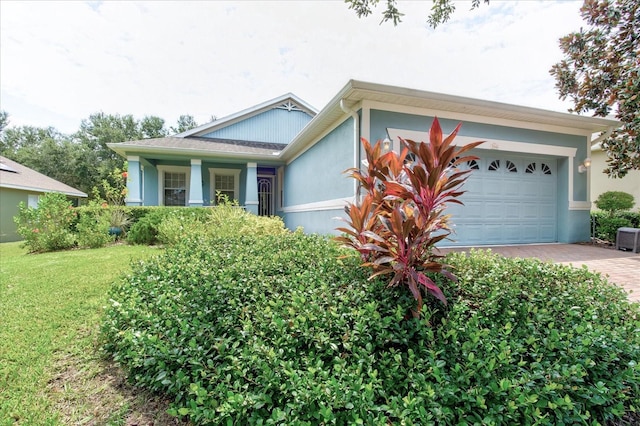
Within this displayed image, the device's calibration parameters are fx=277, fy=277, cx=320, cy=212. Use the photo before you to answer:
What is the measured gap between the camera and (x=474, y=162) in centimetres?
691

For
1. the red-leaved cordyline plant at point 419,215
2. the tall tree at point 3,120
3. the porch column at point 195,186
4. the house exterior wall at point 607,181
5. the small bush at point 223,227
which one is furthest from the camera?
the tall tree at point 3,120

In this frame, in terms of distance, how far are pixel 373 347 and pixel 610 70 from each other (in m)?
7.76

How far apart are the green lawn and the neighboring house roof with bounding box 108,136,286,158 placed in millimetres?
6439

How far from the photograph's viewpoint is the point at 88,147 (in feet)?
85.7

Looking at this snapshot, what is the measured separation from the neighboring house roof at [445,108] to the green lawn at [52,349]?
525cm

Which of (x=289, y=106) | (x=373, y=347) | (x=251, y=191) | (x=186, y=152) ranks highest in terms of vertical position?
(x=289, y=106)

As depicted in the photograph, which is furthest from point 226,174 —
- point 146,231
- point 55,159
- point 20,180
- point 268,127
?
point 55,159

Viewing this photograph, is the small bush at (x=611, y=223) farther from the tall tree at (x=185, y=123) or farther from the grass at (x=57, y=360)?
the tall tree at (x=185, y=123)

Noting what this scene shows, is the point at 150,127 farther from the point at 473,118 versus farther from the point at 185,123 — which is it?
the point at 473,118

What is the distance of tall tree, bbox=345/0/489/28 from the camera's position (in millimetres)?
3832

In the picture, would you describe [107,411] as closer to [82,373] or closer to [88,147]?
[82,373]

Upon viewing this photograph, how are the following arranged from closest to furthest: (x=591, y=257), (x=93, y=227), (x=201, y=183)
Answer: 1. (x=591, y=257)
2. (x=93, y=227)
3. (x=201, y=183)

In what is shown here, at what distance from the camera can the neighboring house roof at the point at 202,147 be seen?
33.1 ft

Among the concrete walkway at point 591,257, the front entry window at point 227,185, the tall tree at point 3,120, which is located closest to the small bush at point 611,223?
the concrete walkway at point 591,257
